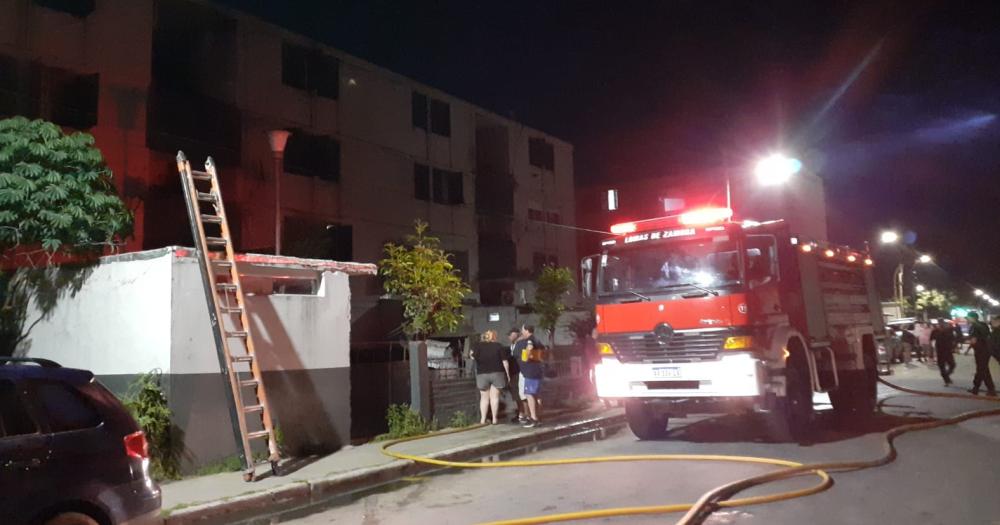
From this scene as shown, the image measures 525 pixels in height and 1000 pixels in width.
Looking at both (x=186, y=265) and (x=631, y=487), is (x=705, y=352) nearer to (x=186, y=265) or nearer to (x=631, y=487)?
(x=631, y=487)

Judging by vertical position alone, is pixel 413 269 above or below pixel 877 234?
below

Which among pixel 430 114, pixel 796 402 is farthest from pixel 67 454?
pixel 430 114

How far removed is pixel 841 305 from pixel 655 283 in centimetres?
445

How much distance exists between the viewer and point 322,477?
8758mm

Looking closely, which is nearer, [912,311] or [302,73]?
→ [302,73]

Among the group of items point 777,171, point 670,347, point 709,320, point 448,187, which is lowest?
point 670,347

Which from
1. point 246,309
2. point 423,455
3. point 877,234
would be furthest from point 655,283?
point 877,234

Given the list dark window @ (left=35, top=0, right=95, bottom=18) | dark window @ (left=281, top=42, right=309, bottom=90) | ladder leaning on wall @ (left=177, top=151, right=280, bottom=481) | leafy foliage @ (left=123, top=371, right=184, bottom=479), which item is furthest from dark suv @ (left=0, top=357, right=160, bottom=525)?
dark window @ (left=281, top=42, right=309, bottom=90)

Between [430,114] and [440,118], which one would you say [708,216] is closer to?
[430,114]

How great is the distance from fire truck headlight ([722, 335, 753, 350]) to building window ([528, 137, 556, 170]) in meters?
27.4

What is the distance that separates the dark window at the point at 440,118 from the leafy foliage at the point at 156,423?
891 inches

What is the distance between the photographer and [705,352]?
973 centimetres

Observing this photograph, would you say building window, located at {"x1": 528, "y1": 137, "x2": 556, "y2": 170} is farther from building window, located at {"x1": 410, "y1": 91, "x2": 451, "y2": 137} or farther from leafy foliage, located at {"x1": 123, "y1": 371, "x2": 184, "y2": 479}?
leafy foliage, located at {"x1": 123, "y1": 371, "x2": 184, "y2": 479}

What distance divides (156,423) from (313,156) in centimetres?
1776
